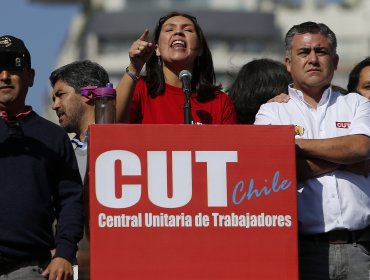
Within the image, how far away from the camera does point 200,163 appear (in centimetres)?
659

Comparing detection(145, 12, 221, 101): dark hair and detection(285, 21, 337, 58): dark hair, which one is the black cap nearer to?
detection(145, 12, 221, 101): dark hair

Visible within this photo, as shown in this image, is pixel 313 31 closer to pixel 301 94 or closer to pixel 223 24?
pixel 301 94

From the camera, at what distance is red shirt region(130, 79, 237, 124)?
7.53 m

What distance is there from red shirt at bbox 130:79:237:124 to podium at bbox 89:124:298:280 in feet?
2.99

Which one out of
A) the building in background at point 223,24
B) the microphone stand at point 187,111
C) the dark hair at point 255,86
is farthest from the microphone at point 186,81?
the building in background at point 223,24

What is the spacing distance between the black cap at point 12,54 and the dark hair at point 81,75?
141 cm

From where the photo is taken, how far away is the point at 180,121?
7500 mm

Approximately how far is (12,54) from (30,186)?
627 millimetres

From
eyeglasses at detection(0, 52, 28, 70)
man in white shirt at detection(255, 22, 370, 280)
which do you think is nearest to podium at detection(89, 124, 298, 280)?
man in white shirt at detection(255, 22, 370, 280)

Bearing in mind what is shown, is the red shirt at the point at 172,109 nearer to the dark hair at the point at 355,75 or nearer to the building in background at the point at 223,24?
the dark hair at the point at 355,75

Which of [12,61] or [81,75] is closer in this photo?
[12,61]

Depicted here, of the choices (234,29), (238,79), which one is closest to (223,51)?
(234,29)

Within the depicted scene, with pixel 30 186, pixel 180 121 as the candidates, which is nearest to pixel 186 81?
pixel 180 121

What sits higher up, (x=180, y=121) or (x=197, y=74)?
(x=197, y=74)
